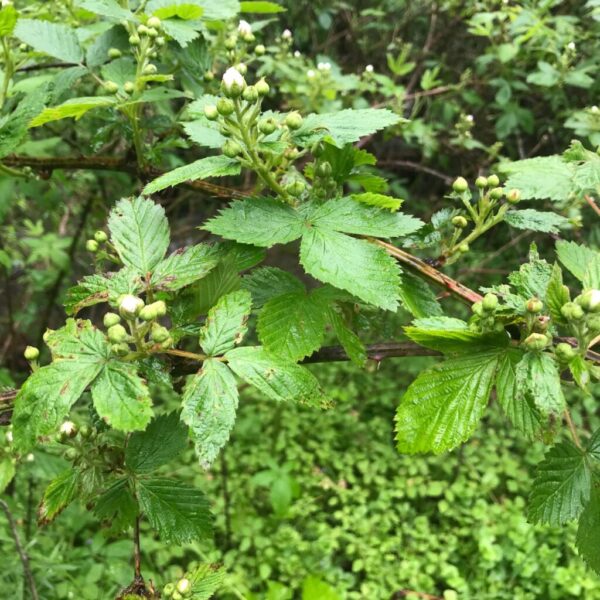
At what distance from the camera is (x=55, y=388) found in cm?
61

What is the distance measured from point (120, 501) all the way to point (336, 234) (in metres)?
0.51

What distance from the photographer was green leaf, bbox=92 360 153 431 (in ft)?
1.97

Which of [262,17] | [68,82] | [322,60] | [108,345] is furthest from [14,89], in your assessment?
[262,17]

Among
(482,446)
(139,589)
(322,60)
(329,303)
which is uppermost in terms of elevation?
(329,303)

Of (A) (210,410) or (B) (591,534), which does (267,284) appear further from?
(B) (591,534)

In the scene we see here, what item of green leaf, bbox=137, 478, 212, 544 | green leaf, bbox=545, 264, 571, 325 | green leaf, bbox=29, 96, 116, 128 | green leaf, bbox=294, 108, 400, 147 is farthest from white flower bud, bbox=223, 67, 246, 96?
green leaf, bbox=137, 478, 212, 544

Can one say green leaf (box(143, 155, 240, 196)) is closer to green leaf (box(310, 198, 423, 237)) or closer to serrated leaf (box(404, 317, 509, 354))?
green leaf (box(310, 198, 423, 237))

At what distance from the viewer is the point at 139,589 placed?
780 mm

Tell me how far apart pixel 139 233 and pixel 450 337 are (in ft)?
1.52

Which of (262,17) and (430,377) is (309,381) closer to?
(430,377)

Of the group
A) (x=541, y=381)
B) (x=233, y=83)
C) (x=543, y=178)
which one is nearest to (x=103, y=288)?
(x=233, y=83)

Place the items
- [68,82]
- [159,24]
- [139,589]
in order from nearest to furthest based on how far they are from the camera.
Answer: [139,589] → [159,24] → [68,82]

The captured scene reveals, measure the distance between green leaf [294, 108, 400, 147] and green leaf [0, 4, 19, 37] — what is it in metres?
0.56

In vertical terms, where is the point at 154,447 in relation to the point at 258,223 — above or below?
below
